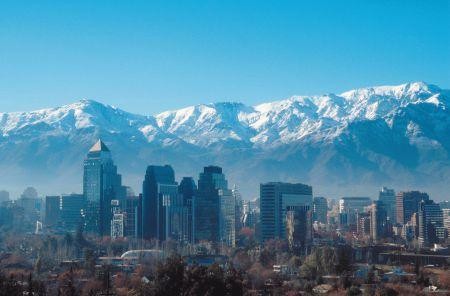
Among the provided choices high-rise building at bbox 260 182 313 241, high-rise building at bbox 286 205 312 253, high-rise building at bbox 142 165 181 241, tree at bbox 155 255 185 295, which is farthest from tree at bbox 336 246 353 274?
high-rise building at bbox 142 165 181 241

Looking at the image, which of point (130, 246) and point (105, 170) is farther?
point (105, 170)

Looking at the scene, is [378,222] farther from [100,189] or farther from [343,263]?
[343,263]

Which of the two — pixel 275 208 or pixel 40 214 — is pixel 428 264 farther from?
pixel 40 214

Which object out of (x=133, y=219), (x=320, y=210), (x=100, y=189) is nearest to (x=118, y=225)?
(x=133, y=219)

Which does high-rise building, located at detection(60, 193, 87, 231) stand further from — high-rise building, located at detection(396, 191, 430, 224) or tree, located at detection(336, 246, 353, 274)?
tree, located at detection(336, 246, 353, 274)

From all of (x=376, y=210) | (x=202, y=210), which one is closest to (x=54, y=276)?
(x=202, y=210)
